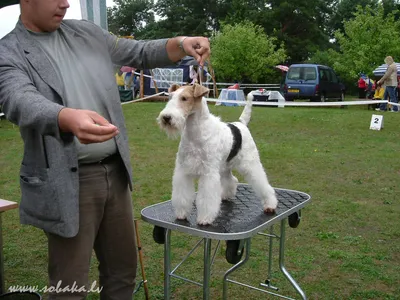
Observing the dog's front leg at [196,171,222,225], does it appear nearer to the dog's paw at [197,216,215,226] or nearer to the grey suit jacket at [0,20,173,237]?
the dog's paw at [197,216,215,226]

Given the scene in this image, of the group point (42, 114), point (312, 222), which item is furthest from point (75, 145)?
point (312, 222)

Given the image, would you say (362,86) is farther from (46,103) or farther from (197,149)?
(46,103)

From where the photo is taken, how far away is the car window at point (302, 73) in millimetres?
18156

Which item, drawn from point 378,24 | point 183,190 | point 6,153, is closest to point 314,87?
point 378,24

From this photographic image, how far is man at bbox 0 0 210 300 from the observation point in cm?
155

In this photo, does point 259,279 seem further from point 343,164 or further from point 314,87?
point 314,87

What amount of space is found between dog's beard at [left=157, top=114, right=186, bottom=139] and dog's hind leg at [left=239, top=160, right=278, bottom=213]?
25.2 inches

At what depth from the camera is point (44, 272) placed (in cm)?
361

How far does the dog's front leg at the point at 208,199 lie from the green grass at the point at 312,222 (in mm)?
1344

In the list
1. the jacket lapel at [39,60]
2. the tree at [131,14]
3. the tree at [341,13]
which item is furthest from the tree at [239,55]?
the tree at [131,14]

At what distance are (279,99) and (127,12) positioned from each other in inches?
1605

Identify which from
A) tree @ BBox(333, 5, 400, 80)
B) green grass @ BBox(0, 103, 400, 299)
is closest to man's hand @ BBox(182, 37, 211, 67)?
green grass @ BBox(0, 103, 400, 299)

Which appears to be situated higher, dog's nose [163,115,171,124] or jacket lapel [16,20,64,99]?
jacket lapel [16,20,64,99]

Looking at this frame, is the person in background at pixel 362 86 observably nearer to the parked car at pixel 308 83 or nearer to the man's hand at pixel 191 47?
the parked car at pixel 308 83
